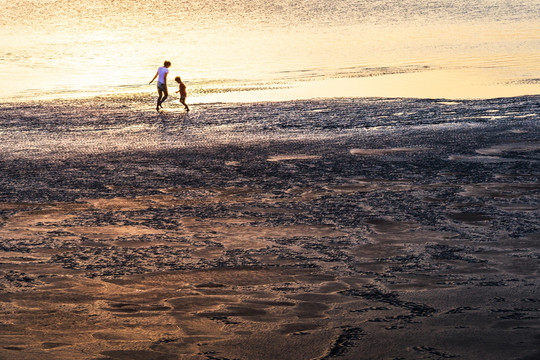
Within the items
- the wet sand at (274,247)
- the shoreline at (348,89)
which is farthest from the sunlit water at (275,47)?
the wet sand at (274,247)

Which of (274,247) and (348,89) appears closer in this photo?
(274,247)

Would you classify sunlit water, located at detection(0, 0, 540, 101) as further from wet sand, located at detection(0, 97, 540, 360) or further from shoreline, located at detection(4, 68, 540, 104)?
wet sand, located at detection(0, 97, 540, 360)

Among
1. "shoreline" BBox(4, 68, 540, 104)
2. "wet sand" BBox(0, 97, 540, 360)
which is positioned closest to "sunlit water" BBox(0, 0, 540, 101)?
"shoreline" BBox(4, 68, 540, 104)

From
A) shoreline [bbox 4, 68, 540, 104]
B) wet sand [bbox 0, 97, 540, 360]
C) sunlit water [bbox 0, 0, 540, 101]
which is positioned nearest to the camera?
wet sand [bbox 0, 97, 540, 360]

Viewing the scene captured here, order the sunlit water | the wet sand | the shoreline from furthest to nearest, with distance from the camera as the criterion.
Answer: the sunlit water
the shoreline
the wet sand

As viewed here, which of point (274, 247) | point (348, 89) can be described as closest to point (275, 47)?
Answer: point (348, 89)

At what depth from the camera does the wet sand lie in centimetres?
537

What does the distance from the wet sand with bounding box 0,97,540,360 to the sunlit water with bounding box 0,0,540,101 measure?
10535mm

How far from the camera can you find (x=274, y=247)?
7.68 metres

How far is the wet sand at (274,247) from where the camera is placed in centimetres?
537

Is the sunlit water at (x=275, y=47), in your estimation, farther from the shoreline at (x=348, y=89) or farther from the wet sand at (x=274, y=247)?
the wet sand at (x=274, y=247)

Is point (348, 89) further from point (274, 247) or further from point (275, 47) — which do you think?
point (275, 47)

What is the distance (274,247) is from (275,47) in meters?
41.5

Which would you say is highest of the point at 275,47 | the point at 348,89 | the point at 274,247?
the point at 275,47
